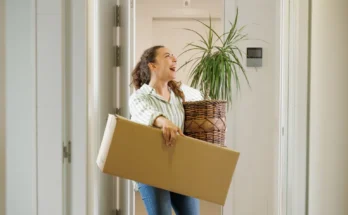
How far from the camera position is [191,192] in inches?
67.6

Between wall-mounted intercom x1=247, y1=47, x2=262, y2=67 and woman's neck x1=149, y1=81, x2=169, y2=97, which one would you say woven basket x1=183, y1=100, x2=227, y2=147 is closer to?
woman's neck x1=149, y1=81, x2=169, y2=97

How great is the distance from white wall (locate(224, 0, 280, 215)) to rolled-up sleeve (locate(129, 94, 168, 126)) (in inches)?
50.2

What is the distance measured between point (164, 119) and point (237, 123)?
1.44 m

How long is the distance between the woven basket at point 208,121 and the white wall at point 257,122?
1.23 metres
